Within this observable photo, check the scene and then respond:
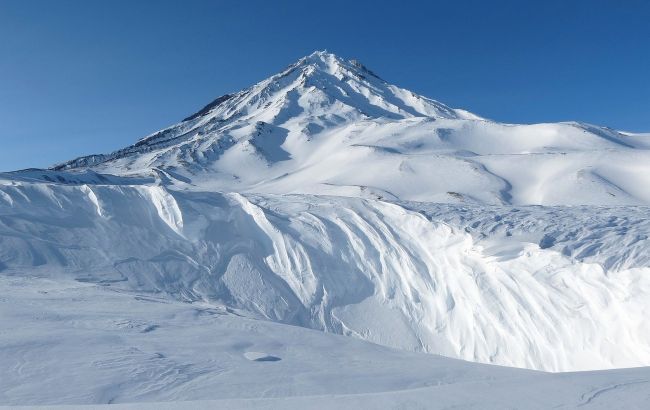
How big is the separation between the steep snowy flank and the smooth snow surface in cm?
45

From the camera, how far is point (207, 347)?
6.90 meters

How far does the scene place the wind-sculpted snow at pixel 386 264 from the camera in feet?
37.6

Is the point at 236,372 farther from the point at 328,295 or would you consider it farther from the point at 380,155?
the point at 380,155

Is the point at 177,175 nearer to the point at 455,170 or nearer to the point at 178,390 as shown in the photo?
the point at 455,170

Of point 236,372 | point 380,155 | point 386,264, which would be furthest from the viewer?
point 380,155

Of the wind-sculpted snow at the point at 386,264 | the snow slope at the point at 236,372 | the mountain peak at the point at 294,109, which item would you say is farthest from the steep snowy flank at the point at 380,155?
the snow slope at the point at 236,372

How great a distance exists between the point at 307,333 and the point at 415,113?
197 feet

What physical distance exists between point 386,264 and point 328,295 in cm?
208

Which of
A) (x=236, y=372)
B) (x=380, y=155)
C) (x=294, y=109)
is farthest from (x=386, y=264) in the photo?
(x=294, y=109)

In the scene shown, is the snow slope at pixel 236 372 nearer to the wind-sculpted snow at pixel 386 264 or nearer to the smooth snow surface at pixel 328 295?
the smooth snow surface at pixel 328 295

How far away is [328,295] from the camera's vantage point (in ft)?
45.5

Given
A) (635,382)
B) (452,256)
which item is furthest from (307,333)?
(452,256)

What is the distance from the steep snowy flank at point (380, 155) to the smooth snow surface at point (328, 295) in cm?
45

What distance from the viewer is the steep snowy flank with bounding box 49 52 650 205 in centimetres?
2814
